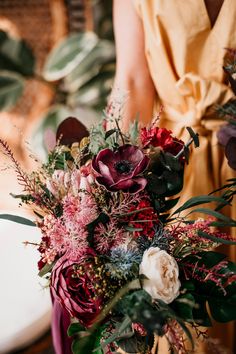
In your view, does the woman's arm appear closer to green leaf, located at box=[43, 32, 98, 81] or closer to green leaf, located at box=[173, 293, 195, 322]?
green leaf, located at box=[173, 293, 195, 322]

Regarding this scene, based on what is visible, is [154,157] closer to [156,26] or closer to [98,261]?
[98,261]

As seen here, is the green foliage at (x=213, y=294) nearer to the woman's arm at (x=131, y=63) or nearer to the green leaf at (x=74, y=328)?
the green leaf at (x=74, y=328)

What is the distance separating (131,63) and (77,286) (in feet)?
1.96

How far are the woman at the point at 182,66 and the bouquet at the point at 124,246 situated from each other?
0.36 m

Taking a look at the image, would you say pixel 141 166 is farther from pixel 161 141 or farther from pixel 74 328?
pixel 74 328

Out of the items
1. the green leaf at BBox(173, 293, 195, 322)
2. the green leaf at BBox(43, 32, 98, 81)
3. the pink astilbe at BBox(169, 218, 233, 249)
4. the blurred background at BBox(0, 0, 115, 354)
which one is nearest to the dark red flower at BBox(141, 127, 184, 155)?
the pink astilbe at BBox(169, 218, 233, 249)

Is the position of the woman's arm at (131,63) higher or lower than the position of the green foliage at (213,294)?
higher

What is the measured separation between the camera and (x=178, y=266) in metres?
0.69

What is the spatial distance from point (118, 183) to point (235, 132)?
0.38 metres

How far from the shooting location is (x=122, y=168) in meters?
0.67

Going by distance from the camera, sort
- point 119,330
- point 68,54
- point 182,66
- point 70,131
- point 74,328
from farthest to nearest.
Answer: point 68,54 < point 182,66 < point 70,131 < point 74,328 < point 119,330

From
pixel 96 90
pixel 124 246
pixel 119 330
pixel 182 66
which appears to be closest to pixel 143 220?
pixel 124 246

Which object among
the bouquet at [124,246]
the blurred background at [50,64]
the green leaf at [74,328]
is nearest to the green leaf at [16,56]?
the blurred background at [50,64]

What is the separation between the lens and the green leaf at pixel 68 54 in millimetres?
1980
